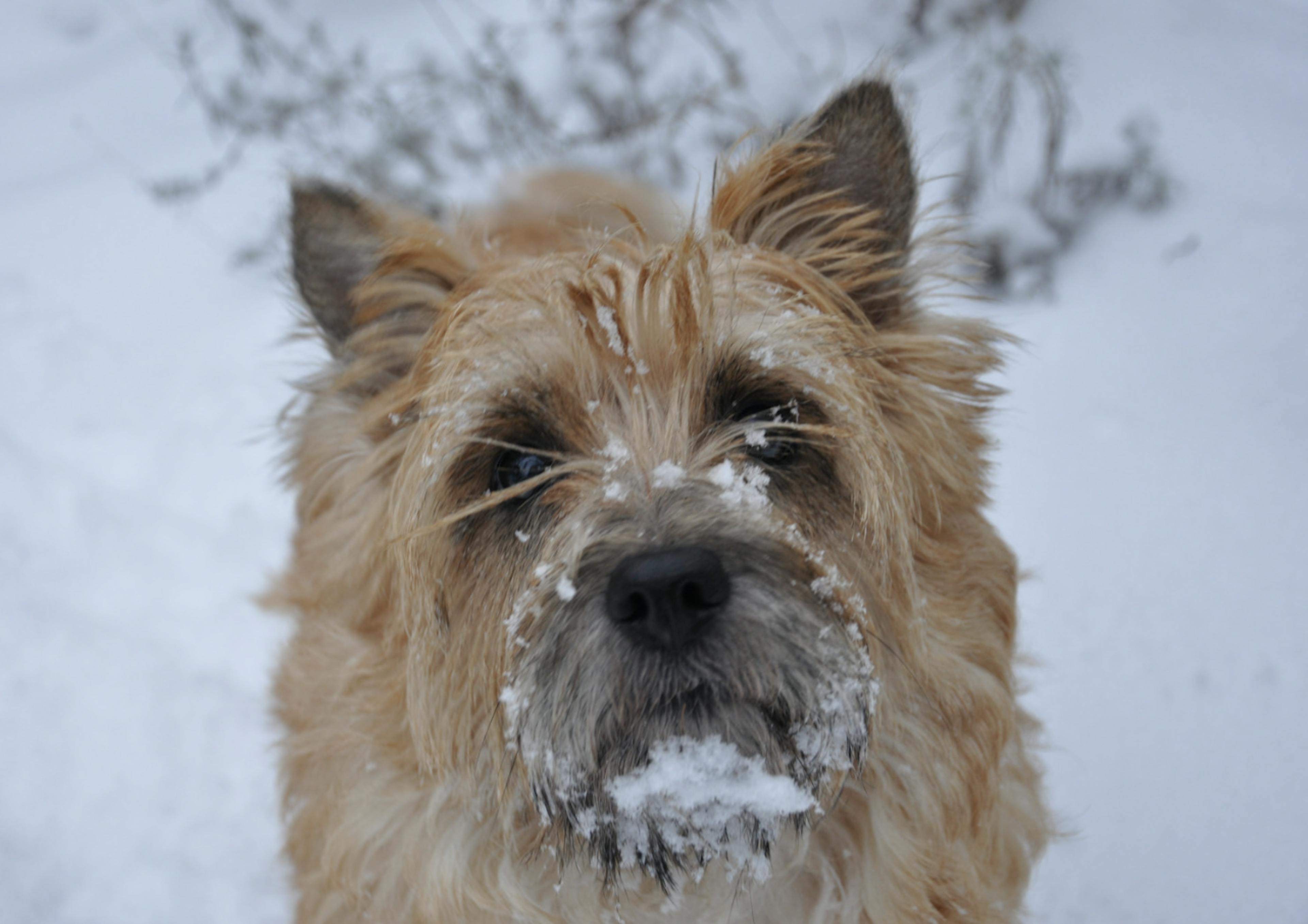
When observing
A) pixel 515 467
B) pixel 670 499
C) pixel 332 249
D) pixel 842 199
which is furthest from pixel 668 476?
pixel 332 249

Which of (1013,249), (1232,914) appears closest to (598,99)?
(1013,249)

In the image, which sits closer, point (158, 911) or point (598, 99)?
point (158, 911)

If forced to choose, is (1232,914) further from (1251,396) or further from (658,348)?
(658,348)

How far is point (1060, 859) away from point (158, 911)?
3.27m

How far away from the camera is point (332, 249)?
7.33 ft

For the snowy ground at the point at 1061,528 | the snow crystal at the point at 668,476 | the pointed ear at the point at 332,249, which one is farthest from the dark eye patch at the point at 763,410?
the snowy ground at the point at 1061,528

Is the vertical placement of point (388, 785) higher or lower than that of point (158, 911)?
higher

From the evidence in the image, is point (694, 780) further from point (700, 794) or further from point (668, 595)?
point (668, 595)

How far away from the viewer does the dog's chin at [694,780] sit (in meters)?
1.71

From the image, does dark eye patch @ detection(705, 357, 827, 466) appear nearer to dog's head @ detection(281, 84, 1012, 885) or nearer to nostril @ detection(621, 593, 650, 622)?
dog's head @ detection(281, 84, 1012, 885)

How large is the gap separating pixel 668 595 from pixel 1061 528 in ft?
9.18

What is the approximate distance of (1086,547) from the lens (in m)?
3.76

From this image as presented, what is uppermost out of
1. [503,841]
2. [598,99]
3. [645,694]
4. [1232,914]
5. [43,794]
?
[598,99]

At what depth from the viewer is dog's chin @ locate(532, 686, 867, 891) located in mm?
1709
